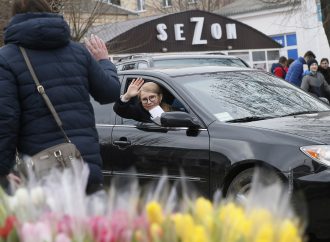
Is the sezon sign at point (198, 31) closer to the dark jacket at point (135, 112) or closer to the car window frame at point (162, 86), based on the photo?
the car window frame at point (162, 86)

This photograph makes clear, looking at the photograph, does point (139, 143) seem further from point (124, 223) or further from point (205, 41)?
point (205, 41)

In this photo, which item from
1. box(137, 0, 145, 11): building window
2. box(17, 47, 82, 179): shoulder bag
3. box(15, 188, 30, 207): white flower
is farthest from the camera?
box(137, 0, 145, 11): building window

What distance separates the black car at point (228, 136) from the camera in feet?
15.6

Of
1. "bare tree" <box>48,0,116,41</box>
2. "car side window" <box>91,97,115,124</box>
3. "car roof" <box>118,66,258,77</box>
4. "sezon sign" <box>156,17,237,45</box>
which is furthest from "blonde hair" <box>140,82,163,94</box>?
"sezon sign" <box>156,17,237,45</box>

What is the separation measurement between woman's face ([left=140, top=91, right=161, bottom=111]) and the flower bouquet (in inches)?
165

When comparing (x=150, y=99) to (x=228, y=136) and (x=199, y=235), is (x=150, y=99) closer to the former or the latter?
(x=228, y=136)

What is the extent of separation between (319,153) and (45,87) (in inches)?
89.3

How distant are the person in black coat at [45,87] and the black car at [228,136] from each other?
1.76m

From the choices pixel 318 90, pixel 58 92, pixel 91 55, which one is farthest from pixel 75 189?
pixel 318 90

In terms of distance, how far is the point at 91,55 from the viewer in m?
3.60

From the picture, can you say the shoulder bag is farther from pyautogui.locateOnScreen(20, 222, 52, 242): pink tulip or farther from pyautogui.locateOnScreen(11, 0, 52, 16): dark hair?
pyautogui.locateOnScreen(20, 222, 52, 242): pink tulip

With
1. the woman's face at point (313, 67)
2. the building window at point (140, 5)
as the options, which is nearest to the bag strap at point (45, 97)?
the woman's face at point (313, 67)

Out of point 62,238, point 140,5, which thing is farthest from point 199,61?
point 140,5

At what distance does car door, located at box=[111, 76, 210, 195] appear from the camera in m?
5.39
